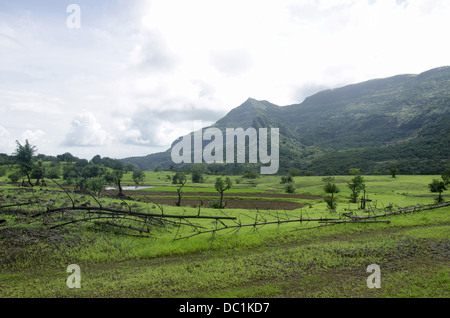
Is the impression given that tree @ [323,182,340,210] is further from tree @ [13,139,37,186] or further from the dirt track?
tree @ [13,139,37,186]

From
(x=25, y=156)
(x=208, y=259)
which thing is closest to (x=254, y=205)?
(x=208, y=259)

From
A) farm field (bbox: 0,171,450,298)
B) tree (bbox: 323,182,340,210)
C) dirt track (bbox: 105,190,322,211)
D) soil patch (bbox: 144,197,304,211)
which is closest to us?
farm field (bbox: 0,171,450,298)

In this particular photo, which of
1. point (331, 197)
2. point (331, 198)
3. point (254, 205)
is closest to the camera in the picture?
point (331, 198)

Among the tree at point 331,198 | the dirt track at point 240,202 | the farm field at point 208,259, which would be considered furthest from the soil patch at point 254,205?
the farm field at point 208,259

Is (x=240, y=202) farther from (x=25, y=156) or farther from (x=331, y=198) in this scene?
(x=25, y=156)

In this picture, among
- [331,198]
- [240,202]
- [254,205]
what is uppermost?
[331,198]

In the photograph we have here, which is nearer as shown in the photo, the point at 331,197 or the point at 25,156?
the point at 331,197

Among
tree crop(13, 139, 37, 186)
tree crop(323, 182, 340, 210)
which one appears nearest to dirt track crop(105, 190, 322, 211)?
tree crop(323, 182, 340, 210)

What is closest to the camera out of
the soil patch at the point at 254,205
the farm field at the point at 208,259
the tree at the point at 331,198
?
the farm field at the point at 208,259

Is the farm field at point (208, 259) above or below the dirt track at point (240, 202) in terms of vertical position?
above

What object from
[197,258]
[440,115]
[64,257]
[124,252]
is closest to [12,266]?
[64,257]

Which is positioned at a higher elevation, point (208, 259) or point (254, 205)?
point (208, 259)

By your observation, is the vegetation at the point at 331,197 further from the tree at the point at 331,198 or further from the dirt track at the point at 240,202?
the dirt track at the point at 240,202
